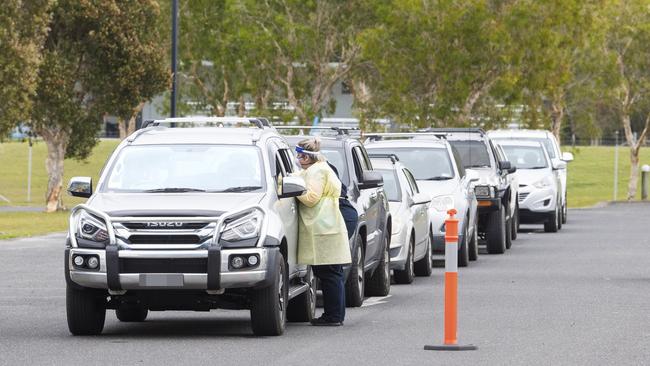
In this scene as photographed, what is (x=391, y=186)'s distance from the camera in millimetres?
21141

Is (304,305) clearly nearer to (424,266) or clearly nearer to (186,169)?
(186,169)

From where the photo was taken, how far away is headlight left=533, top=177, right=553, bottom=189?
34.0m

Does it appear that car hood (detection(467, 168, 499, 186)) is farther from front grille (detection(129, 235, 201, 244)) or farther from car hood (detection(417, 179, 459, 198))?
front grille (detection(129, 235, 201, 244))

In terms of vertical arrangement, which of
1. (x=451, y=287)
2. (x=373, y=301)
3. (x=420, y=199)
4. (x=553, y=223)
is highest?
(x=420, y=199)

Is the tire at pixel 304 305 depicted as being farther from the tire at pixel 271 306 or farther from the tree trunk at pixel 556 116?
the tree trunk at pixel 556 116

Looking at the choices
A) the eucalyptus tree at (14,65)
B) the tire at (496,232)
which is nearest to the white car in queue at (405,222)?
the tire at (496,232)

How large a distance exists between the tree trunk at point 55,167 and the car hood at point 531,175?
53.9 feet

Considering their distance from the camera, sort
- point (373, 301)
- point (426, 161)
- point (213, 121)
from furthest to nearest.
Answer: point (426, 161), point (373, 301), point (213, 121)

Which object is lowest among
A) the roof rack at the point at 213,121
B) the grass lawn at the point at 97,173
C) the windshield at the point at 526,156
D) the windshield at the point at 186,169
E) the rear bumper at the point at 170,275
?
the grass lawn at the point at 97,173

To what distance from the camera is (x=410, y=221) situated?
67.9 ft

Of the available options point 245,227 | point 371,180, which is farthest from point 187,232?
point 371,180

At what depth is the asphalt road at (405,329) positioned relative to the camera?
12.6 metres

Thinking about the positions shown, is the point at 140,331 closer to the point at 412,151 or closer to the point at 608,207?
the point at 412,151

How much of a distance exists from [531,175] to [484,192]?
23.2 feet
